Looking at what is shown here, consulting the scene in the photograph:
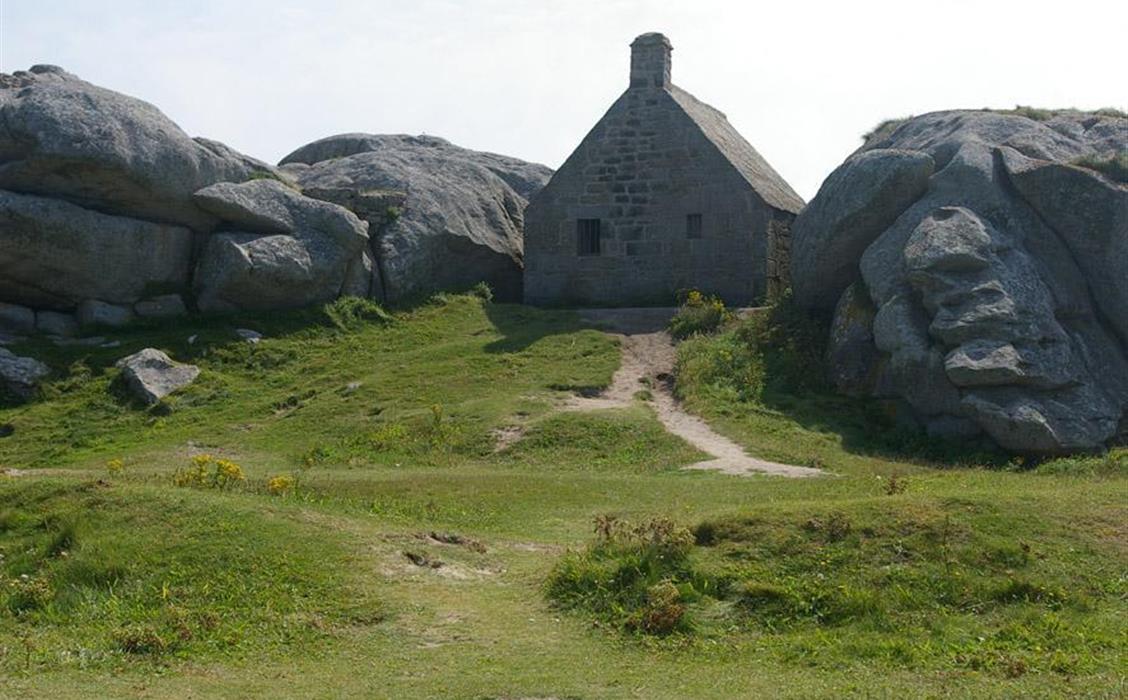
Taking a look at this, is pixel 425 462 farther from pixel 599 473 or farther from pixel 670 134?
pixel 670 134

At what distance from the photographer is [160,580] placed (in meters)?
13.7

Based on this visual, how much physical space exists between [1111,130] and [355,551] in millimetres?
24372

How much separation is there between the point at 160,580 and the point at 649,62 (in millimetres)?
27264

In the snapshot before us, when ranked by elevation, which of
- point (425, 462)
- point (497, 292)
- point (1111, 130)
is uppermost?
point (1111, 130)

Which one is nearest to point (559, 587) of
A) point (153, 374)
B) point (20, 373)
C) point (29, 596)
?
point (29, 596)

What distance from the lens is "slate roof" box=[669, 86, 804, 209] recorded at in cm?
3716

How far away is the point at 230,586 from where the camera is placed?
13.4 metres

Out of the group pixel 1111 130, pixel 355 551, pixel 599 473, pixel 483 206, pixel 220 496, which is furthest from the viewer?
pixel 483 206

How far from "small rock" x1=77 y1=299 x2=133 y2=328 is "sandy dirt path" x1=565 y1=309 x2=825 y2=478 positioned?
10.8m

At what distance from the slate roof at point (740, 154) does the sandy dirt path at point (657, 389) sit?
4837mm

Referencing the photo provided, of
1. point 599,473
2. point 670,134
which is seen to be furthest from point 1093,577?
point 670,134

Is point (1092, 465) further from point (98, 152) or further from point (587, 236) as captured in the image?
point (98, 152)

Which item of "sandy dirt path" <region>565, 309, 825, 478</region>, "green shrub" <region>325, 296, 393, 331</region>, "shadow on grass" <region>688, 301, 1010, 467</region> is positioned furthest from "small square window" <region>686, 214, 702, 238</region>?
"green shrub" <region>325, 296, 393, 331</region>

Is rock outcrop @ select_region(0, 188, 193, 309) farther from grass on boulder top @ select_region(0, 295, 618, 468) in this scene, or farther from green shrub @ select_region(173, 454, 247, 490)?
green shrub @ select_region(173, 454, 247, 490)
